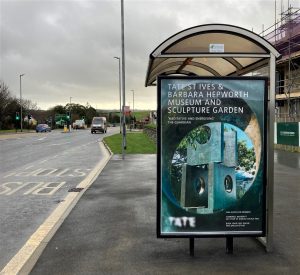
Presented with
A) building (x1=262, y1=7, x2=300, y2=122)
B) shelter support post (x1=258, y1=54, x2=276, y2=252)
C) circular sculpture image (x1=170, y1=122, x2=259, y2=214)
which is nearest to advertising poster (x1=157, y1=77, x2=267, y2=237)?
circular sculpture image (x1=170, y1=122, x2=259, y2=214)

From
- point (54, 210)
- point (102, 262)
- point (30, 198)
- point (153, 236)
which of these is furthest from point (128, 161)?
point (102, 262)

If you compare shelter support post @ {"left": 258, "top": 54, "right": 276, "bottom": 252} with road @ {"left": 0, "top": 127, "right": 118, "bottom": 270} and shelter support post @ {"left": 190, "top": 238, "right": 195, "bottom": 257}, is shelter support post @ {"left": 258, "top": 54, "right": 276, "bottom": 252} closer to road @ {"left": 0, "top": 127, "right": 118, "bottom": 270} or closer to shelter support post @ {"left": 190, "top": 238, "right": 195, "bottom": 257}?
shelter support post @ {"left": 190, "top": 238, "right": 195, "bottom": 257}

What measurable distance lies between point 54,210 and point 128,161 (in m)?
9.29

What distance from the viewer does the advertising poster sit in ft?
16.9

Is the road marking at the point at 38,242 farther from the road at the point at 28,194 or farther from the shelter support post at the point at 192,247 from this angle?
the shelter support post at the point at 192,247

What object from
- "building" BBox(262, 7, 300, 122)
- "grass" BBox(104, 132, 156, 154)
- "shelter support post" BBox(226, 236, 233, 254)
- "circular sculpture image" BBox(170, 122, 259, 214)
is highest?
"building" BBox(262, 7, 300, 122)

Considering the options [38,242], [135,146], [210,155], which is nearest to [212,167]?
[210,155]

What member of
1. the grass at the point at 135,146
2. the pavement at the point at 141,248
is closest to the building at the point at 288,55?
the grass at the point at 135,146

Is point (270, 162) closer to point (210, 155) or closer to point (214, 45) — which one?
point (210, 155)

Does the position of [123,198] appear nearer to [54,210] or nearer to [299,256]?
[54,210]

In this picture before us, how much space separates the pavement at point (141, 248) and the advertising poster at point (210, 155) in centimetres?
33

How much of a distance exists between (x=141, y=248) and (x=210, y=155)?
4.91ft

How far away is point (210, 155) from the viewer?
5227 mm

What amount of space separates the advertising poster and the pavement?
0.33 m
